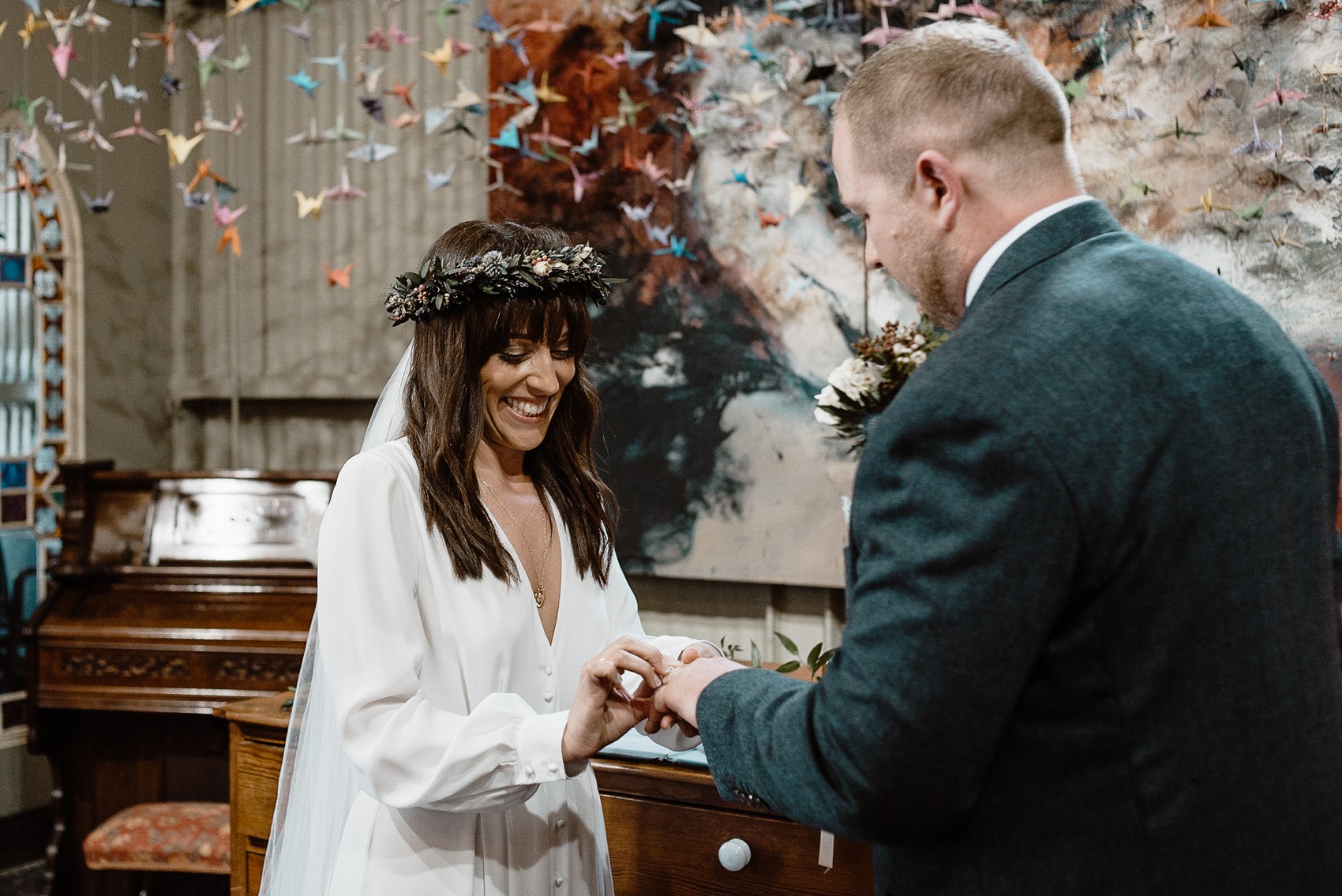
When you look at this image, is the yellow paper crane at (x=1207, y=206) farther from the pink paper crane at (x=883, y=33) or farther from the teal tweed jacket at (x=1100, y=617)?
the teal tweed jacket at (x=1100, y=617)

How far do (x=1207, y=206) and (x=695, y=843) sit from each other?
2.45 meters

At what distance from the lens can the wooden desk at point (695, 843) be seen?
2.34 meters

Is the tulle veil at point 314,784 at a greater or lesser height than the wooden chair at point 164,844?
greater

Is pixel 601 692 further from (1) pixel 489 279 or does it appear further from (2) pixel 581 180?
(2) pixel 581 180

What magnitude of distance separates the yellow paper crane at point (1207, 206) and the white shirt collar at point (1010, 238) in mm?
2533

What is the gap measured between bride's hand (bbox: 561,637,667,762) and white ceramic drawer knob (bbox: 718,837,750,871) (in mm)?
752

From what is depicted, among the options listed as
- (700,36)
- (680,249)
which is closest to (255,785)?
(680,249)

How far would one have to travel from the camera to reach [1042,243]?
123 cm

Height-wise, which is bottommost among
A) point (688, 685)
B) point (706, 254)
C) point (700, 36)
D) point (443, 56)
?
point (688, 685)

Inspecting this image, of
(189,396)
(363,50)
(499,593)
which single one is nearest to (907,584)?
(499,593)

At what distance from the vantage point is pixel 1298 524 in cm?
114

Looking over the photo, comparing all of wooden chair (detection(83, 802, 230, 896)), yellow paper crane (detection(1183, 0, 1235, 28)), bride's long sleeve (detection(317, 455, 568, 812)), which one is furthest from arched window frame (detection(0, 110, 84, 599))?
yellow paper crane (detection(1183, 0, 1235, 28))

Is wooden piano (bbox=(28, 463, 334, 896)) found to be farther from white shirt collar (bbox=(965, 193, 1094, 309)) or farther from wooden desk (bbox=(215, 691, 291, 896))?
white shirt collar (bbox=(965, 193, 1094, 309))

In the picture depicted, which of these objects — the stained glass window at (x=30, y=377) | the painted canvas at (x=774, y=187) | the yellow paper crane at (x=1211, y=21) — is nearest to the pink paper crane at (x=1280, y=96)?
the painted canvas at (x=774, y=187)
